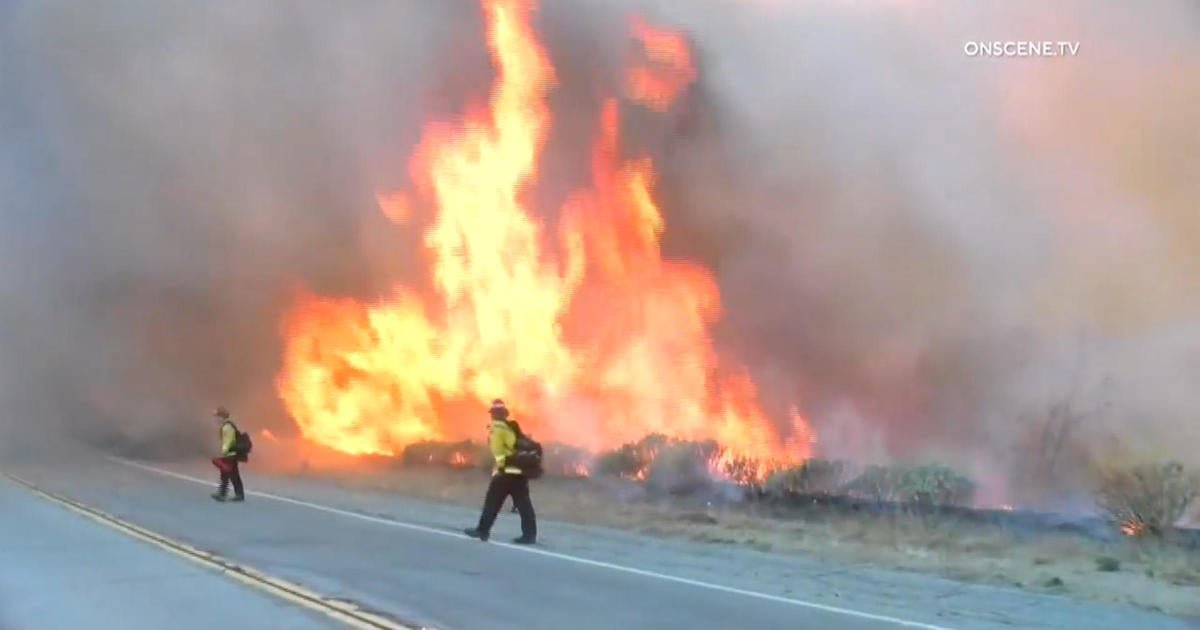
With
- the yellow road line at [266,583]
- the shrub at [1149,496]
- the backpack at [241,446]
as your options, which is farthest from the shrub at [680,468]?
the yellow road line at [266,583]

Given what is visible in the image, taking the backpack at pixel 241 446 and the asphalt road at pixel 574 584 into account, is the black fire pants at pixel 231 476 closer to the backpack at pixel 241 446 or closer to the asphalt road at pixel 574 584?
the backpack at pixel 241 446

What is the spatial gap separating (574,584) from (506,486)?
3237 mm

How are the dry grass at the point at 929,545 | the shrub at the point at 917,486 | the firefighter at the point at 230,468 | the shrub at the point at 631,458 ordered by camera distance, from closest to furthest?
1. the dry grass at the point at 929,545
2. the shrub at the point at 917,486
3. the firefighter at the point at 230,468
4. the shrub at the point at 631,458

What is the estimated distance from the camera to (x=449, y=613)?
895 cm

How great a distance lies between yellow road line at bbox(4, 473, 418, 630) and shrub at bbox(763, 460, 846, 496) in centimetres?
961

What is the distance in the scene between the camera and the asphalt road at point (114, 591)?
8641 millimetres

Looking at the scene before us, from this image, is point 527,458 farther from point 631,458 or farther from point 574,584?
point 631,458

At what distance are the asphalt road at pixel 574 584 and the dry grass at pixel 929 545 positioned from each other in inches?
32.4

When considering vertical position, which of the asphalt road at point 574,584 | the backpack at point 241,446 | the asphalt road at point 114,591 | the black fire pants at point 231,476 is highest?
the backpack at point 241,446

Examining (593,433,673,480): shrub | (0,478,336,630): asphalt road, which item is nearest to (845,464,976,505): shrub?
(593,433,673,480): shrub

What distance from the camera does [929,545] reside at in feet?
46.4

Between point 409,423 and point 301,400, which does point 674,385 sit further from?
point 301,400

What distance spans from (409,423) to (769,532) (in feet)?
54.6

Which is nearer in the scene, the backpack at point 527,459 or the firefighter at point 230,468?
the backpack at point 527,459
